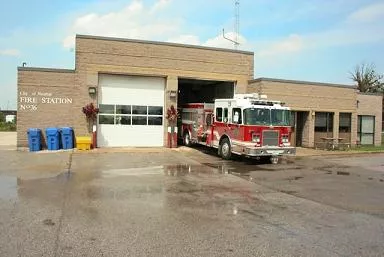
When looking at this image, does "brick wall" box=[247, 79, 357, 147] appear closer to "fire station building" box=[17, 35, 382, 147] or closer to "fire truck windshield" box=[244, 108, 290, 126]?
"fire station building" box=[17, 35, 382, 147]

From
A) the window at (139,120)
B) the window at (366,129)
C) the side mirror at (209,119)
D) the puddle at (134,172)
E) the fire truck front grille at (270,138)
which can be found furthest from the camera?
the window at (366,129)

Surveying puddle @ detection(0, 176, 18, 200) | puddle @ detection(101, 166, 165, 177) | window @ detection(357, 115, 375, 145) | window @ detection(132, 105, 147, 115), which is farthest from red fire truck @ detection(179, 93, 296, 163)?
window @ detection(357, 115, 375, 145)

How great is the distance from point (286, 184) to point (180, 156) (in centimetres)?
807

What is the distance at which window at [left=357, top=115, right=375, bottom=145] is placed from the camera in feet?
104

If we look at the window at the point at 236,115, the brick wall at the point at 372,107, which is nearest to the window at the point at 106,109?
the window at the point at 236,115

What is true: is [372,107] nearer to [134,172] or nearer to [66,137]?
[66,137]

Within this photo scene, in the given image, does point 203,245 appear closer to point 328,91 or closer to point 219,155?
point 219,155

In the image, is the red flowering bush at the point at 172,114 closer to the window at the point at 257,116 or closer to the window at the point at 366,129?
the window at the point at 257,116

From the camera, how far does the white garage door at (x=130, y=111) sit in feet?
79.9

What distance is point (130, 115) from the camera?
24.9 meters

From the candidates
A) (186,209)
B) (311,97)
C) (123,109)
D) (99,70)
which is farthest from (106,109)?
(186,209)

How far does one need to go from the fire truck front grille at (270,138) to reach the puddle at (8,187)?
10158 mm

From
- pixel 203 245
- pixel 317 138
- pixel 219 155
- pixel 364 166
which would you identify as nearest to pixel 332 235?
pixel 203 245

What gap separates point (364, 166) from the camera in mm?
19422
